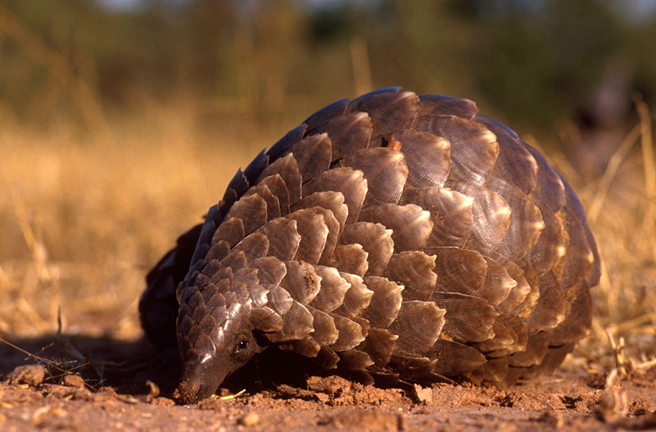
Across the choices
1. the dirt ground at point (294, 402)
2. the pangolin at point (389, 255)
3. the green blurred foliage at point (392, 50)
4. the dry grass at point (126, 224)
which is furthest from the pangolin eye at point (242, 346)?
the green blurred foliage at point (392, 50)

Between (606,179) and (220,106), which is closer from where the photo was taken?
(606,179)

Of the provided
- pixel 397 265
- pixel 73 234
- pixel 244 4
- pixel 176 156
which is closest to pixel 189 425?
pixel 397 265

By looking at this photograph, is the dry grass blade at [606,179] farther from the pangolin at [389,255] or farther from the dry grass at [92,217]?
the dry grass at [92,217]

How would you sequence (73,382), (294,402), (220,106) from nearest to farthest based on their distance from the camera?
(294,402) < (73,382) < (220,106)

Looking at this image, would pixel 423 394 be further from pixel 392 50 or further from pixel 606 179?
pixel 392 50

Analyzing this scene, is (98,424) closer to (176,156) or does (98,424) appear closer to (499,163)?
(499,163)

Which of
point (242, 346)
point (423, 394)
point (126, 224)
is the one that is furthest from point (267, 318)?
point (126, 224)
